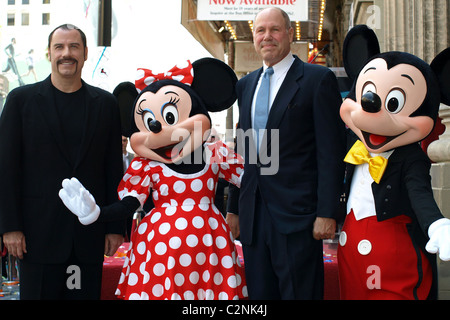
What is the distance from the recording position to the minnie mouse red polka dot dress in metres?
3.01

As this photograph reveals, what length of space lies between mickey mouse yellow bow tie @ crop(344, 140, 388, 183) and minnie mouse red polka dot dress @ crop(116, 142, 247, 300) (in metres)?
0.67

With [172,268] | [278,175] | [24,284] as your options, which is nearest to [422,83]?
[278,175]

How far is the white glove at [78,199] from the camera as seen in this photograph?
2.86m

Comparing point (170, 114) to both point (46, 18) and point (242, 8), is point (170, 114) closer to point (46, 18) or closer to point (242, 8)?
point (46, 18)

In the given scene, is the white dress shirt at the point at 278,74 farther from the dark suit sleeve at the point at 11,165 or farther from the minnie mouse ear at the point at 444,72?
the dark suit sleeve at the point at 11,165

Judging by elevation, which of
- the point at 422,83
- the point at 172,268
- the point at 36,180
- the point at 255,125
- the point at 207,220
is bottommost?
the point at 172,268

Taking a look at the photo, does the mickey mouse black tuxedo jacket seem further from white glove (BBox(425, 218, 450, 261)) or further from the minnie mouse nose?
the minnie mouse nose

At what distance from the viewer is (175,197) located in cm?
318

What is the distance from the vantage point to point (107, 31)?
578 centimetres

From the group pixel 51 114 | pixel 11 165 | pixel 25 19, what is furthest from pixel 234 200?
pixel 25 19
